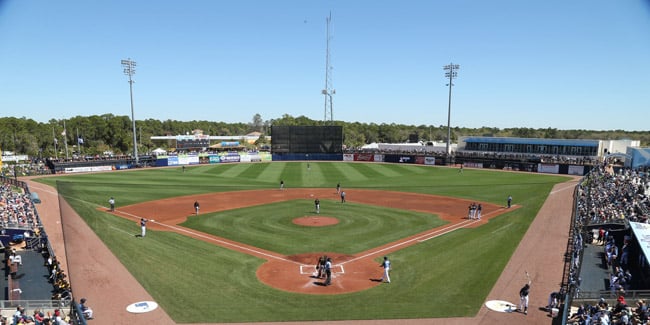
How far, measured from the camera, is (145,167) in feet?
227

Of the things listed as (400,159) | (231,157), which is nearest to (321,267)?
(400,159)

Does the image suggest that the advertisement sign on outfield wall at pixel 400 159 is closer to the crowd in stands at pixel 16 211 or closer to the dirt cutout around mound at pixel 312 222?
the dirt cutout around mound at pixel 312 222

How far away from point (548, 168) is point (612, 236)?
41.4m

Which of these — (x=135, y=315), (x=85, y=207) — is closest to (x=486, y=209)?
(x=135, y=315)

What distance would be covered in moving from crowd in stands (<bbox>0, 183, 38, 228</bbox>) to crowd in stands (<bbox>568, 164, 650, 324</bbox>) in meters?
29.4

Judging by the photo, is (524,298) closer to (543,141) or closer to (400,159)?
(400,159)

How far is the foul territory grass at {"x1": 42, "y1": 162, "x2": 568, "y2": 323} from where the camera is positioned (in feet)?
→ 50.2

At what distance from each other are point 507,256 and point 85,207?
3338cm

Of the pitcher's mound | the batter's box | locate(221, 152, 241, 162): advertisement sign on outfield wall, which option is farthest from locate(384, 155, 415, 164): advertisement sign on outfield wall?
the batter's box

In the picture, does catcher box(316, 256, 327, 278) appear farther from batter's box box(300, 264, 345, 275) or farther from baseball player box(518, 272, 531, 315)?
baseball player box(518, 272, 531, 315)

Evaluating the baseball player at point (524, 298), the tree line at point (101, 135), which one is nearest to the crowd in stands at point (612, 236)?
the baseball player at point (524, 298)

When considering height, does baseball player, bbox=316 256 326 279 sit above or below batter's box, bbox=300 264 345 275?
above

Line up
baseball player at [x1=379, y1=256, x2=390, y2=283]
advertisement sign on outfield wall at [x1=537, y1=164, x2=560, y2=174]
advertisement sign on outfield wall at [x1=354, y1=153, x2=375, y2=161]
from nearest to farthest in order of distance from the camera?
baseball player at [x1=379, y1=256, x2=390, y2=283], advertisement sign on outfield wall at [x1=537, y1=164, x2=560, y2=174], advertisement sign on outfield wall at [x1=354, y1=153, x2=375, y2=161]

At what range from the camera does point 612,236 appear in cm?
2458
